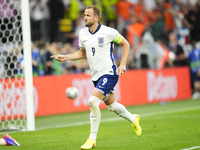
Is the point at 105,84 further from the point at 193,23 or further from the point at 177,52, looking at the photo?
the point at 193,23

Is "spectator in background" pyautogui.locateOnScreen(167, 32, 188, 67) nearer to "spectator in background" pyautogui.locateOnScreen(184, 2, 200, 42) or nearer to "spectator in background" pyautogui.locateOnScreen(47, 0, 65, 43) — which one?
"spectator in background" pyautogui.locateOnScreen(184, 2, 200, 42)

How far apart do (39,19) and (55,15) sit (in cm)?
66

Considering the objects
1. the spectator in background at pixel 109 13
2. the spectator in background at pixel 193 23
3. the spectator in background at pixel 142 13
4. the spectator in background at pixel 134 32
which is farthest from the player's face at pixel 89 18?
the spectator in background at pixel 193 23

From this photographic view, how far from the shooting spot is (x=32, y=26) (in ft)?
50.9

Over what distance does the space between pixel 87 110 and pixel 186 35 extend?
28.0ft

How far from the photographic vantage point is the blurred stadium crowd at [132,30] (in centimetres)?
1512

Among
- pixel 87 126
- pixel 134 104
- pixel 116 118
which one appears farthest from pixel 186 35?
pixel 87 126

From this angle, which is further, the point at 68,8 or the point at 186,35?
the point at 186,35

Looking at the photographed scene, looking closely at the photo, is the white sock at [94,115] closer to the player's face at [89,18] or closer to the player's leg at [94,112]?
the player's leg at [94,112]

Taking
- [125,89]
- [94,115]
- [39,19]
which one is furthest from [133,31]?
[94,115]

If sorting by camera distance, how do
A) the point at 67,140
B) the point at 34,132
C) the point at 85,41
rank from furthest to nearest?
the point at 34,132 → the point at 67,140 → the point at 85,41

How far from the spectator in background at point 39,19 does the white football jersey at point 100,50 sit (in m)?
8.94

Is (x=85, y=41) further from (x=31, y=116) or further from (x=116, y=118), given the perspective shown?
(x=116, y=118)

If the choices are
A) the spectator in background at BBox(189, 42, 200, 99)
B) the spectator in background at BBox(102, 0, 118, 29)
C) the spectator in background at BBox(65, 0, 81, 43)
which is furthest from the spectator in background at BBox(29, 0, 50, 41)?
the spectator in background at BBox(189, 42, 200, 99)
